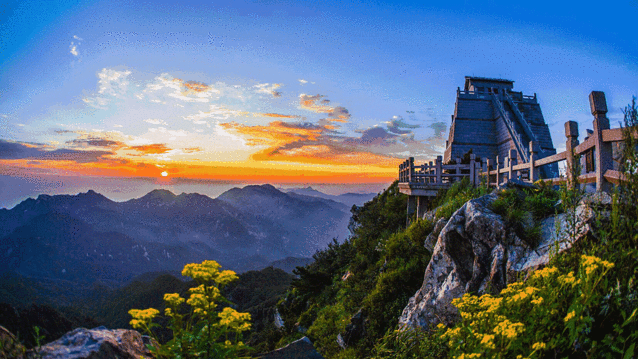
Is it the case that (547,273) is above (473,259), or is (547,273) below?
above

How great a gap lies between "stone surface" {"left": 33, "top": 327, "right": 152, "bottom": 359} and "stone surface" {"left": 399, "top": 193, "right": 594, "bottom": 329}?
13.9ft

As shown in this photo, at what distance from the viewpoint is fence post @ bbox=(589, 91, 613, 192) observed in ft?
17.0

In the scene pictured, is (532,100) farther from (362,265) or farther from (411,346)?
(411,346)

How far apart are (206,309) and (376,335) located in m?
7.18

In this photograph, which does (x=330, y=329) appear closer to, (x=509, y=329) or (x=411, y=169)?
(x=411, y=169)

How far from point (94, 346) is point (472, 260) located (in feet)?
21.1

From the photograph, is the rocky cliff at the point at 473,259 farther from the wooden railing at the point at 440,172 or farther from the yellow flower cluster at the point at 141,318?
the wooden railing at the point at 440,172

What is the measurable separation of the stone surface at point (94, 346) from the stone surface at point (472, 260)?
4.25m

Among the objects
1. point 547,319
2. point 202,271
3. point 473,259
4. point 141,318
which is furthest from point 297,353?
point 473,259

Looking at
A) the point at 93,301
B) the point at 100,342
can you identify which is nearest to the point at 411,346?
the point at 100,342

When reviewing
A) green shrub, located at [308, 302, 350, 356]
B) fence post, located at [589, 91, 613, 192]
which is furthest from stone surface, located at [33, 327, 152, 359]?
green shrub, located at [308, 302, 350, 356]

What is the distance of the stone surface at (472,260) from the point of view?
541 centimetres

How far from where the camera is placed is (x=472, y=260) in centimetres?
651

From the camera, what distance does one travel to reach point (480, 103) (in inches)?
1288
